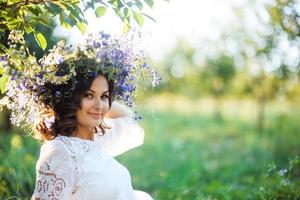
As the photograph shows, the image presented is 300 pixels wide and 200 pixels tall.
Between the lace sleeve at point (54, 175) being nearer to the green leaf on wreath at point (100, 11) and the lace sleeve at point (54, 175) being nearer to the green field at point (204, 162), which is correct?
the green leaf on wreath at point (100, 11)

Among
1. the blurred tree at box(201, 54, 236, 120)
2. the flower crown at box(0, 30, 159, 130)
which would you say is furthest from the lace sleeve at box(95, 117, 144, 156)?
the blurred tree at box(201, 54, 236, 120)

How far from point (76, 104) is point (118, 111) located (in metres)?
0.72

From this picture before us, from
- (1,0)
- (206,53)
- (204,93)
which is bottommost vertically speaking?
(204,93)

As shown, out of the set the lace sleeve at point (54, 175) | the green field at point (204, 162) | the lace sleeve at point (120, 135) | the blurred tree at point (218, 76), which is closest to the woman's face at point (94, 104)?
the lace sleeve at point (54, 175)

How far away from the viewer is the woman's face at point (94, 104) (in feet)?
10.3

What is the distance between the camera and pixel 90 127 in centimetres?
325

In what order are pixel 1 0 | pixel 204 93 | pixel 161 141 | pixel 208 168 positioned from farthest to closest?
1. pixel 204 93
2. pixel 161 141
3. pixel 208 168
4. pixel 1 0

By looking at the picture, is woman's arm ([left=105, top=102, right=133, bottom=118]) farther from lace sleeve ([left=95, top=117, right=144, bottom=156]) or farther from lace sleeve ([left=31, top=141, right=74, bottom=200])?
lace sleeve ([left=31, top=141, right=74, bottom=200])

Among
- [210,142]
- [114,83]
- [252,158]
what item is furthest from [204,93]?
[114,83]

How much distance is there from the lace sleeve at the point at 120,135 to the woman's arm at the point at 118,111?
3 centimetres

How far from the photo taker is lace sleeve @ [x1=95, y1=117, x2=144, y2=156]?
3750 mm

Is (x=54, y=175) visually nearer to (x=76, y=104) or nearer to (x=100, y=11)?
(x=76, y=104)

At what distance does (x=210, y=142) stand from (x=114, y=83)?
369 inches

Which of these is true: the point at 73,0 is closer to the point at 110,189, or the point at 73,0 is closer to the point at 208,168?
the point at 110,189
